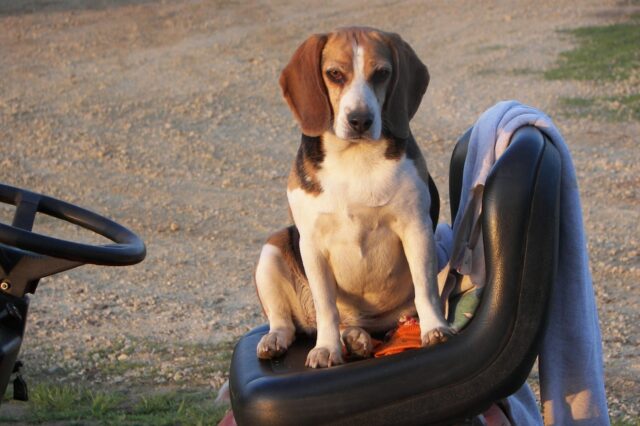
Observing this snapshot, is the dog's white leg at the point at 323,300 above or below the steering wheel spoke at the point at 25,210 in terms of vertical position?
below

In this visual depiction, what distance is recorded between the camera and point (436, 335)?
3234 mm

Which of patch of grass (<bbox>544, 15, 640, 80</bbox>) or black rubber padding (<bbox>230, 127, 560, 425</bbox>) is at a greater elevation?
black rubber padding (<bbox>230, 127, 560, 425</bbox>)

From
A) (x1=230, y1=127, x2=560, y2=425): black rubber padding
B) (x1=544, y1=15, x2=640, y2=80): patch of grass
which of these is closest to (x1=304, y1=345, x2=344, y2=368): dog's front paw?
(x1=230, y1=127, x2=560, y2=425): black rubber padding

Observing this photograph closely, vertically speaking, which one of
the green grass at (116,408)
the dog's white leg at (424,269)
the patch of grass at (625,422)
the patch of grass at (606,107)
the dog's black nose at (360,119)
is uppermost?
the dog's black nose at (360,119)

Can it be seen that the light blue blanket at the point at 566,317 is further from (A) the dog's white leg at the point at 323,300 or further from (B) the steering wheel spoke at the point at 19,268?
(B) the steering wheel spoke at the point at 19,268

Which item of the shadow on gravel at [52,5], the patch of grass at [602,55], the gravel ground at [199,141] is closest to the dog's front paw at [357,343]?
→ the gravel ground at [199,141]

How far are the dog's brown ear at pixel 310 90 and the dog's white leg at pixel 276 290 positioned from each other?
0.50 m

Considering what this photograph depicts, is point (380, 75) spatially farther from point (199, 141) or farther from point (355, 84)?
point (199, 141)

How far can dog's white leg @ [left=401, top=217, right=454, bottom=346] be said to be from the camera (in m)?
3.38

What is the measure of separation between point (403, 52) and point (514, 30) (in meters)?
12.5

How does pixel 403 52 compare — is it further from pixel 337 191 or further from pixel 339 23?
pixel 339 23

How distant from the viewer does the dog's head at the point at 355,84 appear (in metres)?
3.33

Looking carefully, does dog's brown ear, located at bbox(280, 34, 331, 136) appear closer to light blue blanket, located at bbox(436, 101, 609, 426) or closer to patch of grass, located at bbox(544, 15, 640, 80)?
light blue blanket, located at bbox(436, 101, 609, 426)

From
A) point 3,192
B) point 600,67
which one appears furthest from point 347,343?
point 600,67
